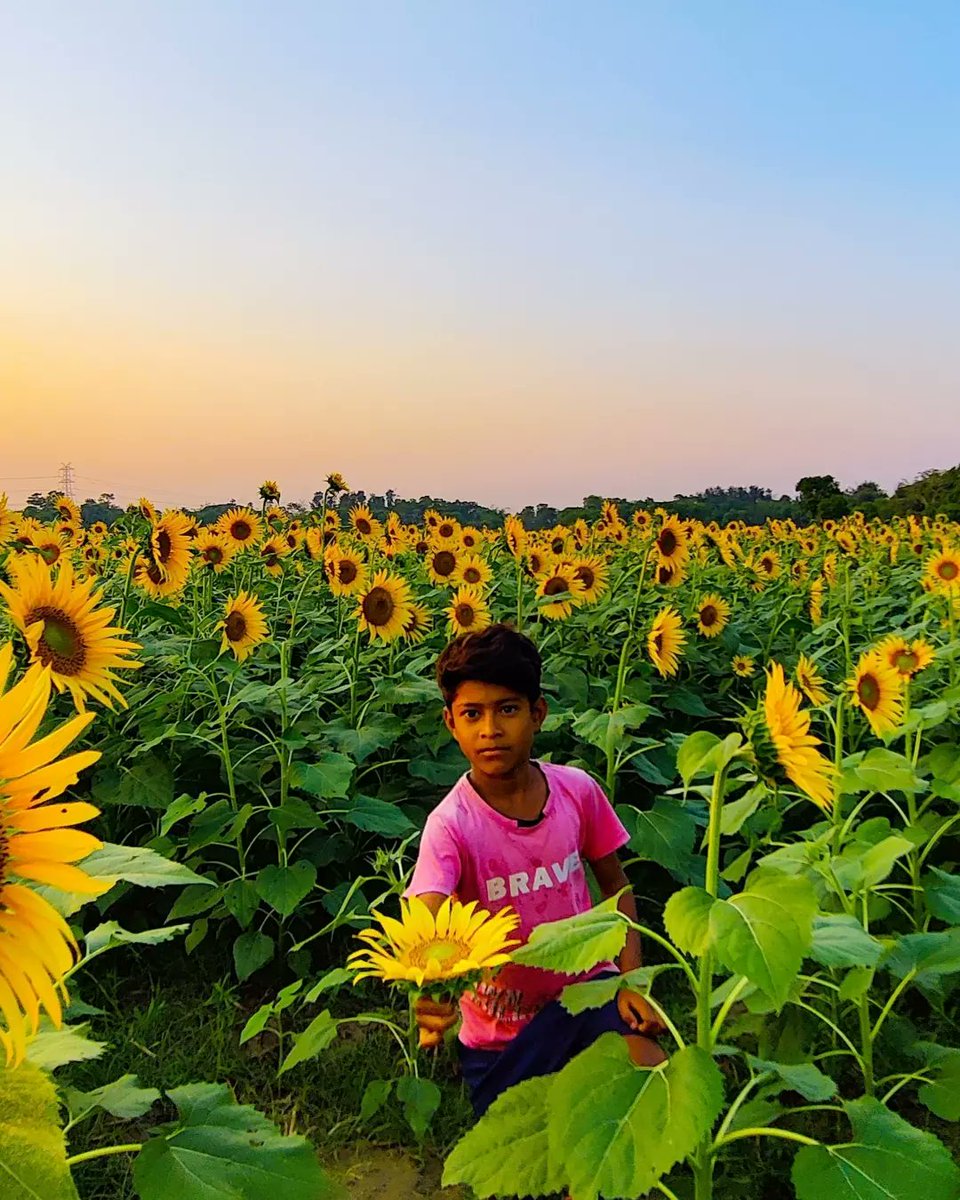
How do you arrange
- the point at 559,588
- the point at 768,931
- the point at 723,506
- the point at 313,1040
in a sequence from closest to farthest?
the point at 768,931 < the point at 313,1040 < the point at 559,588 < the point at 723,506

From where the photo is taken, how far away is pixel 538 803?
7.77 ft

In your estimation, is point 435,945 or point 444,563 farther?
point 444,563

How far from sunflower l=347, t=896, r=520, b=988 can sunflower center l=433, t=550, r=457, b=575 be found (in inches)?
166

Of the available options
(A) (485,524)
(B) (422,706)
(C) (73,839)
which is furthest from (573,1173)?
(A) (485,524)

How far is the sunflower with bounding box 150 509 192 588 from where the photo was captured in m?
4.39

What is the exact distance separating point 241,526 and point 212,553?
87cm

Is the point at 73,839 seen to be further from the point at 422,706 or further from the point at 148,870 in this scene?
the point at 422,706

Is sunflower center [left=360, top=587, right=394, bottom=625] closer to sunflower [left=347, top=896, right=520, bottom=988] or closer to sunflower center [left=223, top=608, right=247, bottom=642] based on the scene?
sunflower center [left=223, top=608, right=247, bottom=642]

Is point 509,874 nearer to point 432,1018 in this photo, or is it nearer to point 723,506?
point 432,1018

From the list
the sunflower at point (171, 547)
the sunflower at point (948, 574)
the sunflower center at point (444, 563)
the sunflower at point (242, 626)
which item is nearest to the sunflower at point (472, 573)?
the sunflower center at point (444, 563)

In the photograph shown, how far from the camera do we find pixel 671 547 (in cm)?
497

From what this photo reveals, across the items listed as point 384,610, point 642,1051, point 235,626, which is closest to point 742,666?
point 384,610

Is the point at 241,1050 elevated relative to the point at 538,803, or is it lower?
lower

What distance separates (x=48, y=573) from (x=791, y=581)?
7042mm
